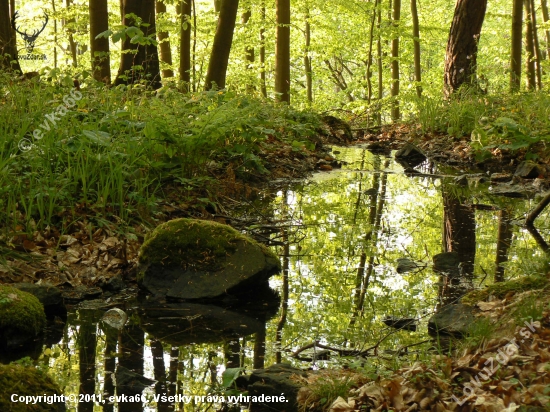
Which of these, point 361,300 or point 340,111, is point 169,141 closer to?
point 361,300

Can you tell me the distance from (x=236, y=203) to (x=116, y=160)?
184 centimetres

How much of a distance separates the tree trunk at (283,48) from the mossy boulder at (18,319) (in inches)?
487

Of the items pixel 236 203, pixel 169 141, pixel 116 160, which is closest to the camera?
pixel 116 160

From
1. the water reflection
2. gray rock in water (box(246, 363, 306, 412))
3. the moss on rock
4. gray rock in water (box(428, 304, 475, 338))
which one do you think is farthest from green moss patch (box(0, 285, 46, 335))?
gray rock in water (box(428, 304, 475, 338))

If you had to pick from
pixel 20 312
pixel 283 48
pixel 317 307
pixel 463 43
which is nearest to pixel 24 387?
pixel 20 312

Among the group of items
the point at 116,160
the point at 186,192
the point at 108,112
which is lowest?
the point at 186,192

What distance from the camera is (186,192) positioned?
6629 millimetres

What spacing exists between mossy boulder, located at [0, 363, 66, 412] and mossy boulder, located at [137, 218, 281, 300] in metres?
1.81

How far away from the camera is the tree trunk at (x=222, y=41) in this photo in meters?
11.5

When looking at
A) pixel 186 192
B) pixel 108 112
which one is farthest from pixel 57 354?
pixel 108 112

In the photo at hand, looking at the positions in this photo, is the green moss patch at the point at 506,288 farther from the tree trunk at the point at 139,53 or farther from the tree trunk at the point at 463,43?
the tree trunk at the point at 463,43

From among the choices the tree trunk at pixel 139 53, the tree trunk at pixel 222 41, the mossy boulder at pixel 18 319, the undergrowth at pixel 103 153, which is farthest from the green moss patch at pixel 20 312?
the tree trunk at pixel 222 41

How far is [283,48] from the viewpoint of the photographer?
51.9 feet

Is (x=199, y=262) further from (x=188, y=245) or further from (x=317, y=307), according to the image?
(x=317, y=307)
